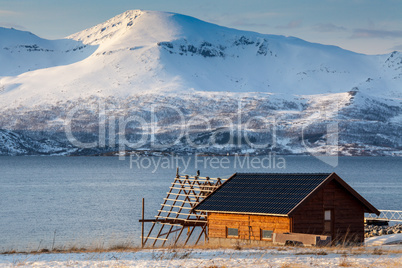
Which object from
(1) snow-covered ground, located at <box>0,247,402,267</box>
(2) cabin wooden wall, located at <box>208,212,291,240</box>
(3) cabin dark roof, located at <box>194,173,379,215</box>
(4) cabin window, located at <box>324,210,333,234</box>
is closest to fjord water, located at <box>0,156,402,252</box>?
(2) cabin wooden wall, located at <box>208,212,291,240</box>

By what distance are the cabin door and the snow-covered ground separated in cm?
928

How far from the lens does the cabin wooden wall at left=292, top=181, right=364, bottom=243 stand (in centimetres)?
3472

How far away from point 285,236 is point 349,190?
21.9ft

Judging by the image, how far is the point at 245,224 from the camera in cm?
3606

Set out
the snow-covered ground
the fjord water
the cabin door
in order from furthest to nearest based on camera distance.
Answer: the fjord water
the cabin door
the snow-covered ground

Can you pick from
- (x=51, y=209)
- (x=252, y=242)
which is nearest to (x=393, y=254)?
(x=252, y=242)

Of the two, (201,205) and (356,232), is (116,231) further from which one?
(356,232)

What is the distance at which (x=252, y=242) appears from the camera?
3481 centimetres

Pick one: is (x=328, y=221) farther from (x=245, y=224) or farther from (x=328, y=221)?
(x=245, y=224)

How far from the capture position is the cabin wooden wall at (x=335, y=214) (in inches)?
1367

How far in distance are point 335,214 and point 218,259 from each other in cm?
1468

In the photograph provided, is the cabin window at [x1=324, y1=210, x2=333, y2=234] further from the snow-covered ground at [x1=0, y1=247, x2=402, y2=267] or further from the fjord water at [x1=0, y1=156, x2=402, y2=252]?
the fjord water at [x1=0, y1=156, x2=402, y2=252]

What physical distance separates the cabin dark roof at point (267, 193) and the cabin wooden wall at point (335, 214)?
593 mm

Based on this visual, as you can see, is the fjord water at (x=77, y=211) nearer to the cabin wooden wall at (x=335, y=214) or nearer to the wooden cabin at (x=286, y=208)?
the wooden cabin at (x=286, y=208)
